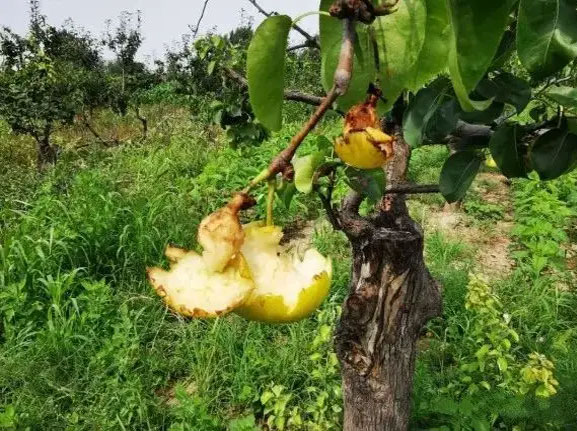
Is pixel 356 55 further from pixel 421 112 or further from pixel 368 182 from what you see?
pixel 368 182

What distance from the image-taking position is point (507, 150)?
64 centimetres

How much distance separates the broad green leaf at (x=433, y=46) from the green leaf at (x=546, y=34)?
0.06 meters

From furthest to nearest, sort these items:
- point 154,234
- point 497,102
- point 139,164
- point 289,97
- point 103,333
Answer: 1. point 139,164
2. point 154,234
3. point 103,333
4. point 289,97
5. point 497,102

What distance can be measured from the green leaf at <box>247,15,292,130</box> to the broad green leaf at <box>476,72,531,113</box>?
35cm

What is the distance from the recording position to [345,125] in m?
0.32

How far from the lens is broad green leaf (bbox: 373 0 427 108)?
13.8 inches

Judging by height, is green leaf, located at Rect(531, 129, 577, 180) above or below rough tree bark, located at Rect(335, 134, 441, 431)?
above

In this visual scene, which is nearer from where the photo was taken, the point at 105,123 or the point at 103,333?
the point at 103,333

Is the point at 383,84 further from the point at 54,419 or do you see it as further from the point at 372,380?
the point at 54,419

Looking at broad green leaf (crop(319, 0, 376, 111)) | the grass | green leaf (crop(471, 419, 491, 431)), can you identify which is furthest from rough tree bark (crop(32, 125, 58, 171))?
broad green leaf (crop(319, 0, 376, 111))

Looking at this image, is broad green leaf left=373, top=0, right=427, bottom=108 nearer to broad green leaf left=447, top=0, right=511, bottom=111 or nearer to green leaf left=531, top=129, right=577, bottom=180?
broad green leaf left=447, top=0, right=511, bottom=111

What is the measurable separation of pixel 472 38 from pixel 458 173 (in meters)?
0.48

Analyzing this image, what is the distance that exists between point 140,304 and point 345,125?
266cm

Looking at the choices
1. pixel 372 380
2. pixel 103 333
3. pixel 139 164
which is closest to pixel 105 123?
pixel 139 164
